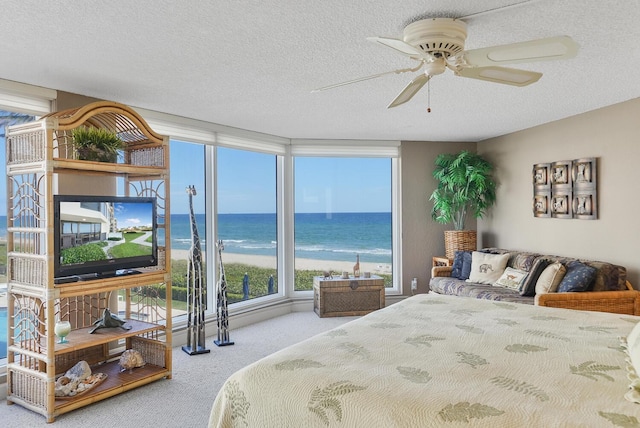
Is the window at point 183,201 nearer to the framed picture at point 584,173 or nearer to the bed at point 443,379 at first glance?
the bed at point 443,379

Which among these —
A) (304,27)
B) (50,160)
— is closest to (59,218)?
(50,160)

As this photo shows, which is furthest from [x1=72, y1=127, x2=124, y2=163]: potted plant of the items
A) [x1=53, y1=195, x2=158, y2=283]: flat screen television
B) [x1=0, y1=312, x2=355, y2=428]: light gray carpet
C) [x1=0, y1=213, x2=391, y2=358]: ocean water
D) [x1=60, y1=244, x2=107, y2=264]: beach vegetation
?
[x1=0, y1=312, x2=355, y2=428]: light gray carpet

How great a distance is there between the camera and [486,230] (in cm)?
626

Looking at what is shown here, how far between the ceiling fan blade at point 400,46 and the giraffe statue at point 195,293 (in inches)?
104

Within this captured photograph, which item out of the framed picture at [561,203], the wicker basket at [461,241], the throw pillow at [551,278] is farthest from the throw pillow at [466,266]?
the throw pillow at [551,278]

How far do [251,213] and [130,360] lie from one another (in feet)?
9.99

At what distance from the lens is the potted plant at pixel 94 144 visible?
3234 millimetres

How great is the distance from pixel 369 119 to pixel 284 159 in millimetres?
1600

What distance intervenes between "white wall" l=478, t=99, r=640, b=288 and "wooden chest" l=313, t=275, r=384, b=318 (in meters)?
1.78

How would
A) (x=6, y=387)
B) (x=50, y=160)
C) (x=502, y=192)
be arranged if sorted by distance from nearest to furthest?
(x=50, y=160)
(x=6, y=387)
(x=502, y=192)

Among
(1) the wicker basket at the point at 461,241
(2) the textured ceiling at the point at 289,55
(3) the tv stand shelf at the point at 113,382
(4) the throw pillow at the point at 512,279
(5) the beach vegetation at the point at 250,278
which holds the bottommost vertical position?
(3) the tv stand shelf at the point at 113,382

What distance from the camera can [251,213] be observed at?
6.34m

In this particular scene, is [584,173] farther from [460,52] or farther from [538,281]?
[460,52]

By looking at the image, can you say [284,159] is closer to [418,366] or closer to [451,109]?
[451,109]
